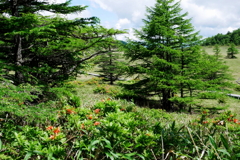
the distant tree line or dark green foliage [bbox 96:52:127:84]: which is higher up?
the distant tree line

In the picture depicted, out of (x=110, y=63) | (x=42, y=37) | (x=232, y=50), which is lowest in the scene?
(x=110, y=63)

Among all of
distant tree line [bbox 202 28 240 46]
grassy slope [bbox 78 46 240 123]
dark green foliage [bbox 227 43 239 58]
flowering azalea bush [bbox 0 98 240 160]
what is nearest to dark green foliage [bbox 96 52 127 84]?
grassy slope [bbox 78 46 240 123]

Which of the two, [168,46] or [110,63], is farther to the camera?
[110,63]

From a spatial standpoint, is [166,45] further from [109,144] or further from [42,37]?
[109,144]

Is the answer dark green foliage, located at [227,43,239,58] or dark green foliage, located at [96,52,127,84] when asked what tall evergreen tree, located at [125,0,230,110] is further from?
dark green foliage, located at [227,43,239,58]

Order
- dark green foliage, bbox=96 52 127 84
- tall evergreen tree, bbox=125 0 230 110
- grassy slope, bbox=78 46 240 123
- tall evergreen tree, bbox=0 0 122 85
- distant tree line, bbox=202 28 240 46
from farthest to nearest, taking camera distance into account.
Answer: distant tree line, bbox=202 28 240 46
dark green foliage, bbox=96 52 127 84
tall evergreen tree, bbox=125 0 230 110
grassy slope, bbox=78 46 240 123
tall evergreen tree, bbox=0 0 122 85

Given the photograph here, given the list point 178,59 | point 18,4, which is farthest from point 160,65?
point 18,4

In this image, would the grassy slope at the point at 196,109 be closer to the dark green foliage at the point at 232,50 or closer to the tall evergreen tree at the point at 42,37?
the tall evergreen tree at the point at 42,37

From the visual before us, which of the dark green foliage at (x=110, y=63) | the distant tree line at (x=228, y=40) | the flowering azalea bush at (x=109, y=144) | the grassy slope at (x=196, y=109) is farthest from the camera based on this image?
the distant tree line at (x=228, y=40)

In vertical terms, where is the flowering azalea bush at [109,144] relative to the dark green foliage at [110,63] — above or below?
below

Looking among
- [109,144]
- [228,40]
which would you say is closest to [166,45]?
[109,144]

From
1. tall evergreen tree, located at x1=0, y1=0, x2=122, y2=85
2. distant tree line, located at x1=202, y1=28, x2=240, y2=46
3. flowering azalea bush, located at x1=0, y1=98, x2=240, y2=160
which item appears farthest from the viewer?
distant tree line, located at x1=202, y1=28, x2=240, y2=46

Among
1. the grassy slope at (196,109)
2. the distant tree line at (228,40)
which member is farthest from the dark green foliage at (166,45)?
the distant tree line at (228,40)

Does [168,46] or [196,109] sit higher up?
[168,46]
